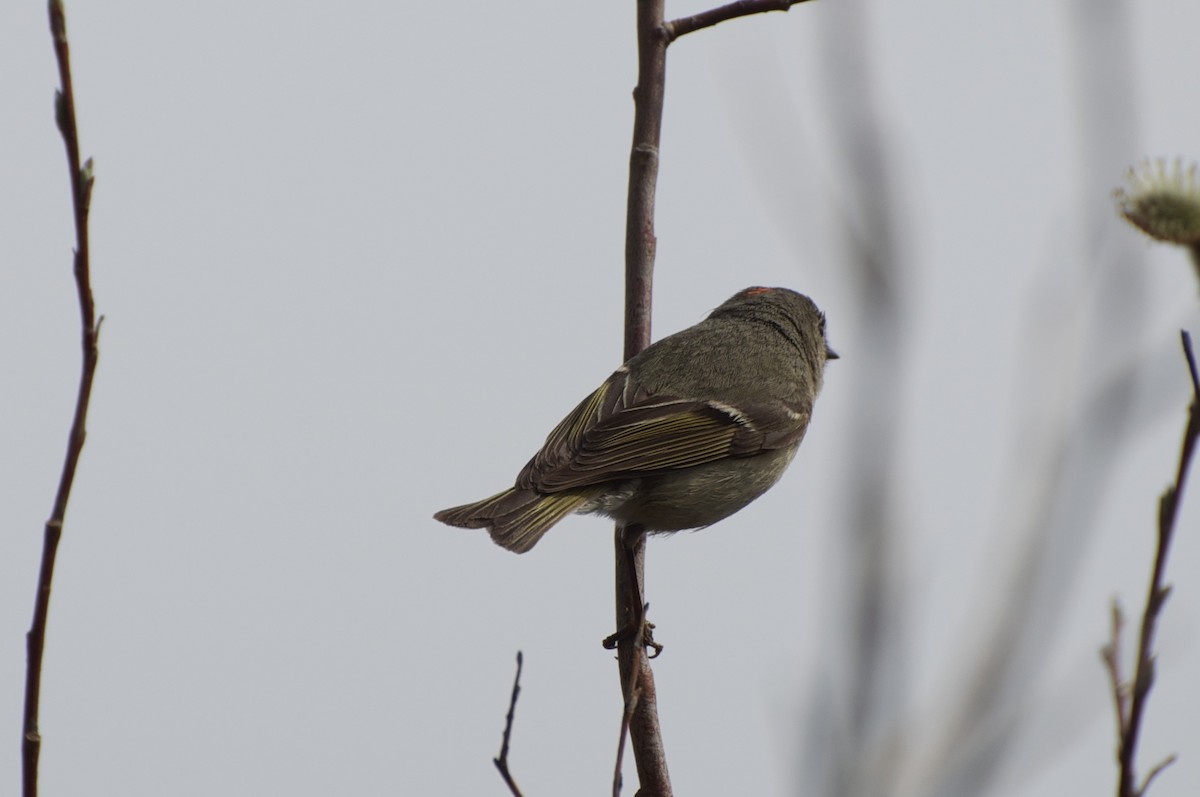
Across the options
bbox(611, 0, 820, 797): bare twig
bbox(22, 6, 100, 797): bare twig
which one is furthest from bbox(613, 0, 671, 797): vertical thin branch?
bbox(22, 6, 100, 797): bare twig

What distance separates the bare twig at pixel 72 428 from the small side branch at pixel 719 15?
180cm

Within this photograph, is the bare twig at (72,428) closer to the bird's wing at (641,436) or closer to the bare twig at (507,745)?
the bare twig at (507,745)

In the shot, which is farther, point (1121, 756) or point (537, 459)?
point (537, 459)

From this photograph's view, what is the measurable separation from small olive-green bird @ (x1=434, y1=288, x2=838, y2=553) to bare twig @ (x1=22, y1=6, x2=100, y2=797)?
2.12 meters

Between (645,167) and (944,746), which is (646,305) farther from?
(944,746)

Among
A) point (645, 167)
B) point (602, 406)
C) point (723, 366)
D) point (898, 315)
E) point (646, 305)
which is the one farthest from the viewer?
point (723, 366)

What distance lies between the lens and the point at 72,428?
43.9 inches

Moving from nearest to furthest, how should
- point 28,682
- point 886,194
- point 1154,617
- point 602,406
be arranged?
point 1154,617 → point 28,682 → point 886,194 → point 602,406

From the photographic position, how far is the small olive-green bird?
11.6 ft

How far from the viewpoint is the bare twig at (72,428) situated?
109 cm

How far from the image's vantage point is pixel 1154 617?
2.82 ft

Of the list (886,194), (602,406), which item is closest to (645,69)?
(602,406)

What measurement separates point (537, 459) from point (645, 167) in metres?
1.03

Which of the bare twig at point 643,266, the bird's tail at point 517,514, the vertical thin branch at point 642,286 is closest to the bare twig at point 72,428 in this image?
the bare twig at point 643,266
